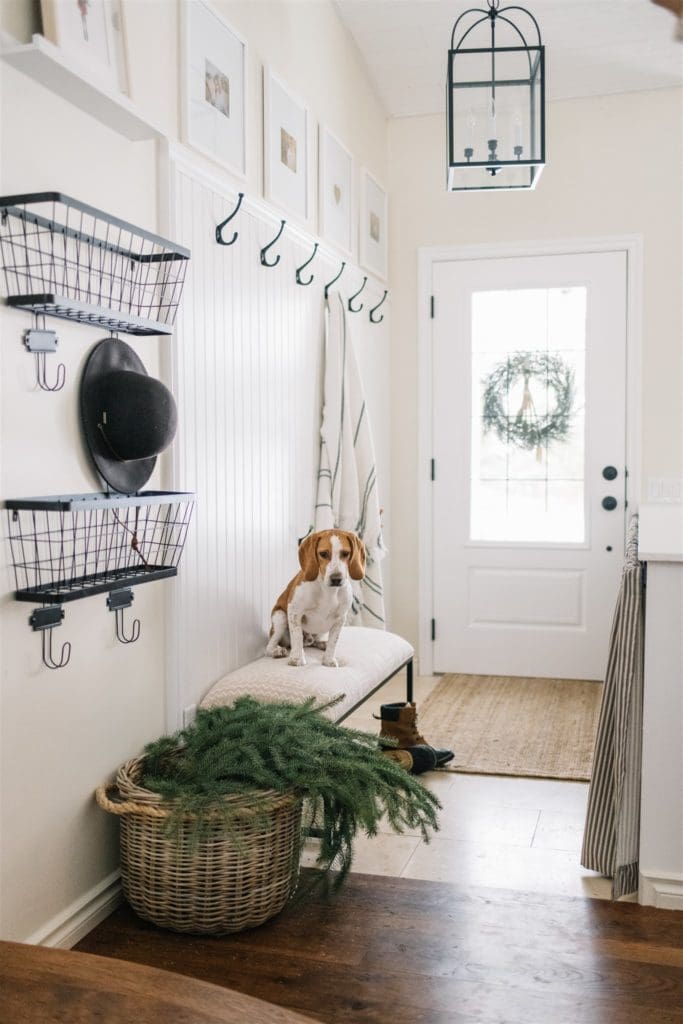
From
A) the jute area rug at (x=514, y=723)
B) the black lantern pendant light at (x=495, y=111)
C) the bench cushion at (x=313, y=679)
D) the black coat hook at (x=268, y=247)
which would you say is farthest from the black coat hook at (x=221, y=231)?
the jute area rug at (x=514, y=723)

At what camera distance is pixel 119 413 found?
2127mm

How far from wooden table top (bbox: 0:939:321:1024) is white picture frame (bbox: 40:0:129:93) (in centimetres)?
162

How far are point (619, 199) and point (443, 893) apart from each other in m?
3.38

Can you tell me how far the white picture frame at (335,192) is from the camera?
3783mm

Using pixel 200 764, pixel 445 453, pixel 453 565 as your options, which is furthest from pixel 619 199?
pixel 200 764

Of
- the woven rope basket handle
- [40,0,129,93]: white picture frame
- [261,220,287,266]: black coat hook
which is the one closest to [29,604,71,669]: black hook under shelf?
the woven rope basket handle

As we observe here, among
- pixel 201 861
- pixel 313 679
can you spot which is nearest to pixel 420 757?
pixel 313 679

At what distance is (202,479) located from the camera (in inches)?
107

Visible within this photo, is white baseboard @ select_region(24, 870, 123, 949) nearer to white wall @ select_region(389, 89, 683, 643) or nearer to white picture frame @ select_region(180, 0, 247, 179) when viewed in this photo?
white picture frame @ select_region(180, 0, 247, 179)

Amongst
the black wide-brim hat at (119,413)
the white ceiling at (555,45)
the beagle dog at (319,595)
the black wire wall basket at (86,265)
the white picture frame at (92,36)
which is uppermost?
the white ceiling at (555,45)

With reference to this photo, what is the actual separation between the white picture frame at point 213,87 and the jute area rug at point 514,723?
2.17 metres

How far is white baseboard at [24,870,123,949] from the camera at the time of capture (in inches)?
81.7

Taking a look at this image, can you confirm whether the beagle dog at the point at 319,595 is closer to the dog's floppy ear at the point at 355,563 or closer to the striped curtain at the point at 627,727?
the dog's floppy ear at the point at 355,563

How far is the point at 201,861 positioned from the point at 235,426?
1313mm
